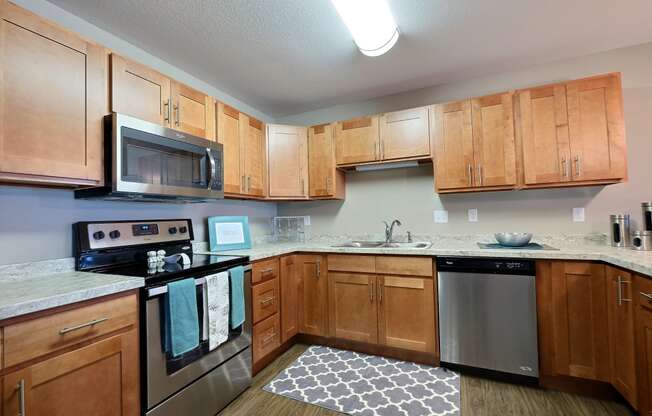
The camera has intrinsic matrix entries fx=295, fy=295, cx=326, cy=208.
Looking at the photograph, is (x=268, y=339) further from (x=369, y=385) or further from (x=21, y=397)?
(x=21, y=397)

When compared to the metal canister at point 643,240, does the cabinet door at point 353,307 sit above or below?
below

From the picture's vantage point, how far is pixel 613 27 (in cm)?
205

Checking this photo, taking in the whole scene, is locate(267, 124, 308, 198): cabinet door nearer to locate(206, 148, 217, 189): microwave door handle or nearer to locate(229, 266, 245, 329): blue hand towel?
locate(206, 148, 217, 189): microwave door handle

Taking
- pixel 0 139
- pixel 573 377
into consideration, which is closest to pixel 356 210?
pixel 573 377

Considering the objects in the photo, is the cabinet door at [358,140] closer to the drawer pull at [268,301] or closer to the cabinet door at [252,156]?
the cabinet door at [252,156]

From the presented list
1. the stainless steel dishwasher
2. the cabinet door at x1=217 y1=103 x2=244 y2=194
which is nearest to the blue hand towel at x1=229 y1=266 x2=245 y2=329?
the cabinet door at x1=217 y1=103 x2=244 y2=194

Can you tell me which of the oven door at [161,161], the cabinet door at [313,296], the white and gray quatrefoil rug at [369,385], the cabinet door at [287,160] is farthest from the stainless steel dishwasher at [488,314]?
the oven door at [161,161]

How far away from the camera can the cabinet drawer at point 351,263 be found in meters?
2.51

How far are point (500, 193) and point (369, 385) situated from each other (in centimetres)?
196

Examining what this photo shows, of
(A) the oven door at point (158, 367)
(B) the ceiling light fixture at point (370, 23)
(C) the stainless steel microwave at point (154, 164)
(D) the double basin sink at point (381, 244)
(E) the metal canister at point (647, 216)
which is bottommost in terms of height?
(A) the oven door at point (158, 367)

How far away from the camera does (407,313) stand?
7.82 ft

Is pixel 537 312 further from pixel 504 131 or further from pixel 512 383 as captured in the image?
pixel 504 131

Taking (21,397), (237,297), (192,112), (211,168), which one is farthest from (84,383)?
(192,112)

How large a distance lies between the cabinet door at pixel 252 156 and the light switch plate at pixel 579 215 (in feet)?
8.95
